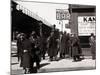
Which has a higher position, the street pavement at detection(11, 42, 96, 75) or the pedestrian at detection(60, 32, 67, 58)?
the pedestrian at detection(60, 32, 67, 58)

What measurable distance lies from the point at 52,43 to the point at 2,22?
1.57 ft

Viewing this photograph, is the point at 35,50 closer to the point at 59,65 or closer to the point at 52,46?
the point at 52,46

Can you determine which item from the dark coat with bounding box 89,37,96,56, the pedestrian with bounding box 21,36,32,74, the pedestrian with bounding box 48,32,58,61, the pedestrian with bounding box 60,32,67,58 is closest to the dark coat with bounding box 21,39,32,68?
the pedestrian with bounding box 21,36,32,74

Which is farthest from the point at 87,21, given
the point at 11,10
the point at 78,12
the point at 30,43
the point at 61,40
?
the point at 11,10

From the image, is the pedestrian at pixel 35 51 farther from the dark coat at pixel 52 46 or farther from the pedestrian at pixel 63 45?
the pedestrian at pixel 63 45

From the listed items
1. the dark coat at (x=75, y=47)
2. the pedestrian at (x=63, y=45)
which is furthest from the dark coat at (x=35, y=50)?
the dark coat at (x=75, y=47)

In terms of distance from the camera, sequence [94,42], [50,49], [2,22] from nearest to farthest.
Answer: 1. [2,22]
2. [50,49]
3. [94,42]

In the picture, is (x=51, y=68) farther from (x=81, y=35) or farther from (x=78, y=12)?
(x=78, y=12)

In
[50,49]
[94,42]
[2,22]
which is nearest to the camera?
[2,22]

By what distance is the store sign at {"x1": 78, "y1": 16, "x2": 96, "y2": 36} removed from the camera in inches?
75.9

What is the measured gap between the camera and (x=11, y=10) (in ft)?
5.64

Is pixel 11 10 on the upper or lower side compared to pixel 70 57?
upper

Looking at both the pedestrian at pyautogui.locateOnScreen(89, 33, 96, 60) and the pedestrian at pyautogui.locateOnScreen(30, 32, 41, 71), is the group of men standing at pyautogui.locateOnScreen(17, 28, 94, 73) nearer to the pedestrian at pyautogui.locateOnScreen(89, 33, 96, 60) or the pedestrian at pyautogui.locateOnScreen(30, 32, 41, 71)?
the pedestrian at pyautogui.locateOnScreen(30, 32, 41, 71)

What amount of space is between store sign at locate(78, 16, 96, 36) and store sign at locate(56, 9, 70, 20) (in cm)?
13
